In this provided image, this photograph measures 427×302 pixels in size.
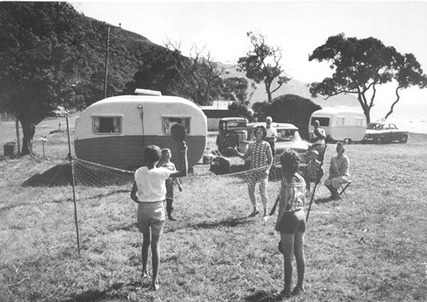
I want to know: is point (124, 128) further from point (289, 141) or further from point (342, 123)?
point (342, 123)

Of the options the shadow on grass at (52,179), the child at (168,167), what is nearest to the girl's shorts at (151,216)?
the child at (168,167)

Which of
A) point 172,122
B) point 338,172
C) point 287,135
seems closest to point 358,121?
point 287,135

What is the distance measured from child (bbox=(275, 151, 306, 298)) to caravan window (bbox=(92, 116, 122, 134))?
8.87m

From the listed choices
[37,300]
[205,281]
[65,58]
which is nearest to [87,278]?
[37,300]

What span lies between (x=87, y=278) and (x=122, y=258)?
0.77m

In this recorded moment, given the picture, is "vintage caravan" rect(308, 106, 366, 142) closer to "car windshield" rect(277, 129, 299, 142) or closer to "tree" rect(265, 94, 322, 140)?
"tree" rect(265, 94, 322, 140)

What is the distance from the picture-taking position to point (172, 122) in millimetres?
12281

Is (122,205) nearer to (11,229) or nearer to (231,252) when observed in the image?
(11,229)

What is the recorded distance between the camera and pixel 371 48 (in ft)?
104

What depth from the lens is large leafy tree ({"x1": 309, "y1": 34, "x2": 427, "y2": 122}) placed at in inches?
1052

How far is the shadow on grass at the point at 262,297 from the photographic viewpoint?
421 centimetres

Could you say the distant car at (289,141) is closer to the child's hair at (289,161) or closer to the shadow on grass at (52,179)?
the child's hair at (289,161)

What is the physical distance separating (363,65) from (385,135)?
934cm

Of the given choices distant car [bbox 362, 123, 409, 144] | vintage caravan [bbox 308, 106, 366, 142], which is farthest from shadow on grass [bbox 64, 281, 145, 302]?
distant car [bbox 362, 123, 409, 144]
